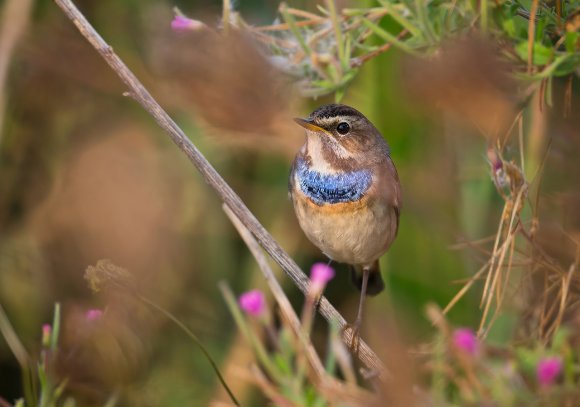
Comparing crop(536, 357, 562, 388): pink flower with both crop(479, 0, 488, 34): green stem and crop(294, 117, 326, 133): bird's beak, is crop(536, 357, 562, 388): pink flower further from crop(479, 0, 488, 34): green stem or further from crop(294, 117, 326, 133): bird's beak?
crop(294, 117, 326, 133): bird's beak

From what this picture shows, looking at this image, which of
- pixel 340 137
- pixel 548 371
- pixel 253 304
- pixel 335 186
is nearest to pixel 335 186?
pixel 335 186

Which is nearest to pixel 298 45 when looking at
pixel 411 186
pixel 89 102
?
pixel 411 186

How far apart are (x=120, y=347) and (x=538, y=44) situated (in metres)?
1.34

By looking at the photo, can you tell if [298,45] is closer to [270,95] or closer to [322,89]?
[322,89]

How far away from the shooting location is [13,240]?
4.41 meters

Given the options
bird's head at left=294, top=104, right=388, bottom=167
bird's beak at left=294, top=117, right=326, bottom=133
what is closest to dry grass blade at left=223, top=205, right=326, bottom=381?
bird's beak at left=294, top=117, right=326, bottom=133

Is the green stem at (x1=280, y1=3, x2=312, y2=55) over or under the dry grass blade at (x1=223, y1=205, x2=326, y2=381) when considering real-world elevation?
over

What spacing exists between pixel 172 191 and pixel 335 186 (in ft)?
4.37

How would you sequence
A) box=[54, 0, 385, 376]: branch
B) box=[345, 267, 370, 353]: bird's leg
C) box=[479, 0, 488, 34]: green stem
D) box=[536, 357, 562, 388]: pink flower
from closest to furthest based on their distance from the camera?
box=[536, 357, 562, 388]: pink flower
box=[479, 0, 488, 34]: green stem
box=[54, 0, 385, 376]: branch
box=[345, 267, 370, 353]: bird's leg

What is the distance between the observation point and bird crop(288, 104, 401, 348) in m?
3.24

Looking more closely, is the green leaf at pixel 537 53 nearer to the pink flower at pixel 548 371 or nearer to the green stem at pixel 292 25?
the green stem at pixel 292 25

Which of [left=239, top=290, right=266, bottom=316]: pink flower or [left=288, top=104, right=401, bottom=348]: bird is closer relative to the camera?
[left=239, top=290, right=266, bottom=316]: pink flower

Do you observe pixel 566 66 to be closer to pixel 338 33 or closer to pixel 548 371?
pixel 338 33

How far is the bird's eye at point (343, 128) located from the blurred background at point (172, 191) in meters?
0.21
